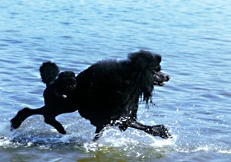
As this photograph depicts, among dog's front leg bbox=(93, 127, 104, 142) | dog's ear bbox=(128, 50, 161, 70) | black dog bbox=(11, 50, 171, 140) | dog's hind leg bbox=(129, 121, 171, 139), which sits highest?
dog's ear bbox=(128, 50, 161, 70)

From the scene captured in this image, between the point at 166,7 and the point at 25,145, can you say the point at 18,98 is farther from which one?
the point at 166,7

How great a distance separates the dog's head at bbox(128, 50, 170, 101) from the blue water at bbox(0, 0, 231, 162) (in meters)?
0.90

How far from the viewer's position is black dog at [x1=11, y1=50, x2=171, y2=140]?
670cm

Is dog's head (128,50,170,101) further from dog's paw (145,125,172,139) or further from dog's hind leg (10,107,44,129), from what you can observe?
dog's hind leg (10,107,44,129)

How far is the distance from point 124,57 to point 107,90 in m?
0.56

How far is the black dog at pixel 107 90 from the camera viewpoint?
6699 millimetres

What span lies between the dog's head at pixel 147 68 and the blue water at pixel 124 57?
0.90 m

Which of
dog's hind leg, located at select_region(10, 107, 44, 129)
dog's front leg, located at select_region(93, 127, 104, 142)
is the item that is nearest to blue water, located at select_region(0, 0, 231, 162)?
dog's front leg, located at select_region(93, 127, 104, 142)

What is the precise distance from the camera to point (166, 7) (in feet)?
75.2

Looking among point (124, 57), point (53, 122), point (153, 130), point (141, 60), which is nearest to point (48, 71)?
point (53, 122)

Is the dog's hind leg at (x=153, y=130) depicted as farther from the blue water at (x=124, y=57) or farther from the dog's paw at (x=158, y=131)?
the blue water at (x=124, y=57)

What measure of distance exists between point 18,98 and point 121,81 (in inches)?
121

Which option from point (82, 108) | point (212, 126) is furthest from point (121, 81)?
point (212, 126)

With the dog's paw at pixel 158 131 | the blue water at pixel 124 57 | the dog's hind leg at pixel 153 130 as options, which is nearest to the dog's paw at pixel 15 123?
the blue water at pixel 124 57
